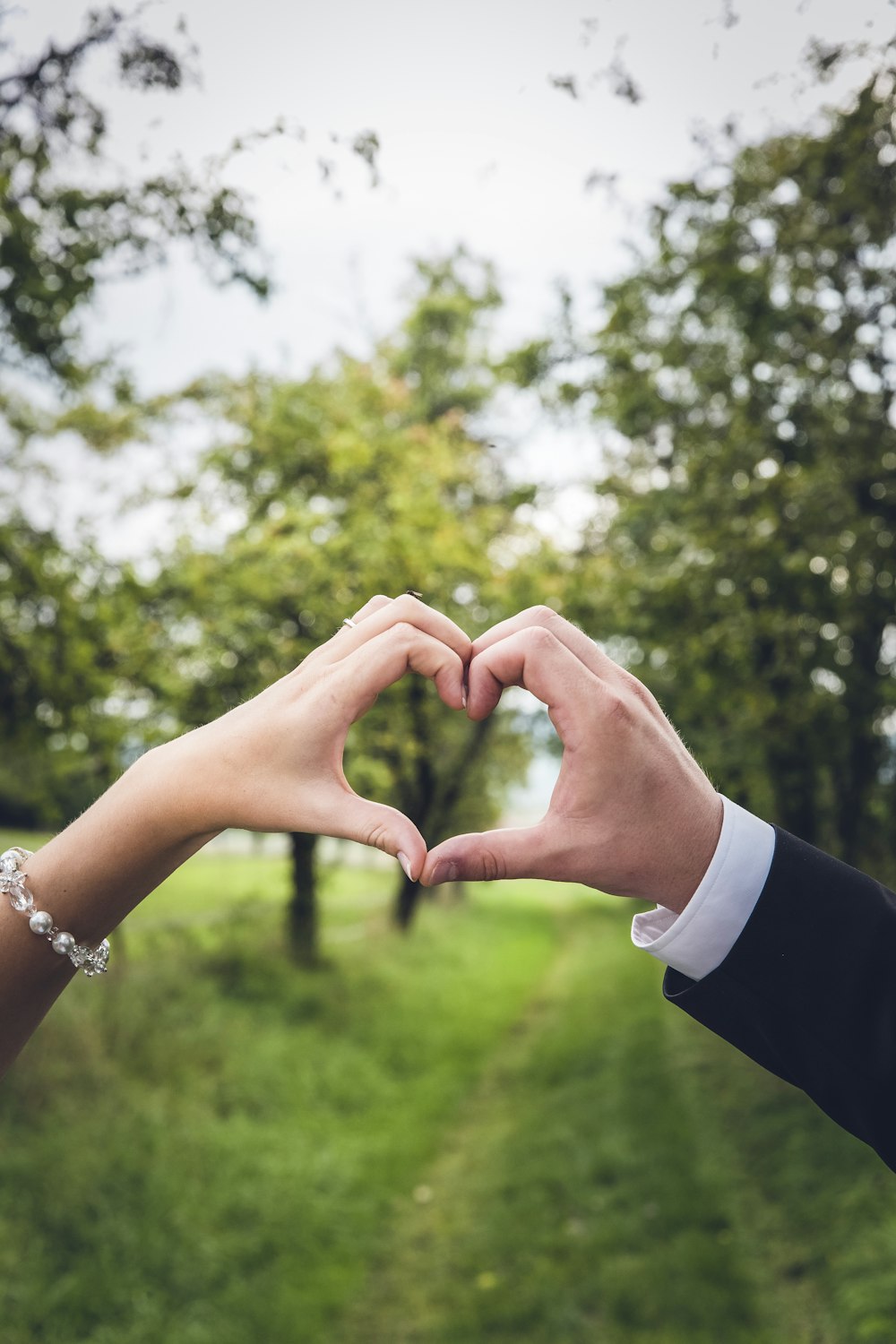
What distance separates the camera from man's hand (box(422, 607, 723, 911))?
136cm

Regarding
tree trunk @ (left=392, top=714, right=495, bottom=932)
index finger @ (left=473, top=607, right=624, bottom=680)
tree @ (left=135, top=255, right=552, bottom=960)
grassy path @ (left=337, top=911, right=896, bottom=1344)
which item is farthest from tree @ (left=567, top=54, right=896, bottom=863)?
tree trunk @ (left=392, top=714, right=495, bottom=932)

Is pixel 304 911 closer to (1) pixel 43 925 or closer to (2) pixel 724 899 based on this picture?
(1) pixel 43 925

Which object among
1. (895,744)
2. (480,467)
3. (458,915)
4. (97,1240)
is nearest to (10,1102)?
(97,1240)

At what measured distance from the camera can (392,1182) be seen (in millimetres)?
6926

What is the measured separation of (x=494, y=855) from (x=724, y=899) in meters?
0.37

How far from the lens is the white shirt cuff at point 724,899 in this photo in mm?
1391

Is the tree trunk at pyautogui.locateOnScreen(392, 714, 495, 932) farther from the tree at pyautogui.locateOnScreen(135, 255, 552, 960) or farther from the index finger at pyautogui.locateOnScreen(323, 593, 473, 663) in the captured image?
the index finger at pyautogui.locateOnScreen(323, 593, 473, 663)

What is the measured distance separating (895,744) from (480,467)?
8259mm

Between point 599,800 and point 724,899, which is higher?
point 599,800

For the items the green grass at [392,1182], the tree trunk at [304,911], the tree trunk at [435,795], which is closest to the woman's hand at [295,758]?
the green grass at [392,1182]

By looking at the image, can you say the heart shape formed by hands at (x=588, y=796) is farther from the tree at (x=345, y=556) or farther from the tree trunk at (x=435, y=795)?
the tree trunk at (x=435, y=795)

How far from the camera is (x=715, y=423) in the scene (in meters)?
7.16

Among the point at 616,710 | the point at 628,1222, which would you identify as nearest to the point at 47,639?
the point at 616,710

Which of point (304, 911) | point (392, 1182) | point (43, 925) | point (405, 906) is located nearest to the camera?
point (43, 925)
